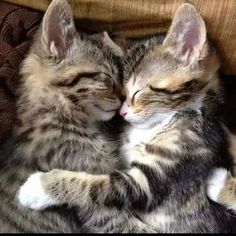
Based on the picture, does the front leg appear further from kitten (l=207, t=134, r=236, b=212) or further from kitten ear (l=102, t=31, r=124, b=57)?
kitten ear (l=102, t=31, r=124, b=57)

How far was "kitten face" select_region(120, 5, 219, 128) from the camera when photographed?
5.88 ft

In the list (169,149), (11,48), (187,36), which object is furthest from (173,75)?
(11,48)

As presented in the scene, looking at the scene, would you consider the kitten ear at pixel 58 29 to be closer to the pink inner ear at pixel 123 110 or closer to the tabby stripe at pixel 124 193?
the pink inner ear at pixel 123 110

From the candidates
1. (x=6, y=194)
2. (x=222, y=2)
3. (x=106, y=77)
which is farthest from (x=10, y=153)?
(x=222, y=2)

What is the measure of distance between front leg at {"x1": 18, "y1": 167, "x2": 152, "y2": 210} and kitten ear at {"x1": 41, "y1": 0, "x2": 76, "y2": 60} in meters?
0.38

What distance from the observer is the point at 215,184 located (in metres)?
1.85

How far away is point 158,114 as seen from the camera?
185 centimetres

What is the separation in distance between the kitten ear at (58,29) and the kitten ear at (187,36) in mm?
305

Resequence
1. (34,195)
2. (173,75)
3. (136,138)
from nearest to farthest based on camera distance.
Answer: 1. (34,195)
2. (173,75)
3. (136,138)

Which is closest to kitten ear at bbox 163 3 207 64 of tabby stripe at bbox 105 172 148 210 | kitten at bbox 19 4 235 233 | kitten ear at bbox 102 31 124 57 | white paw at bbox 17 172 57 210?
kitten at bbox 19 4 235 233

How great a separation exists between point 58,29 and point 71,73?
0.14m

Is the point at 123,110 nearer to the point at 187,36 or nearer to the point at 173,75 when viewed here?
the point at 173,75

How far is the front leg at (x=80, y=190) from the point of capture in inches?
67.4

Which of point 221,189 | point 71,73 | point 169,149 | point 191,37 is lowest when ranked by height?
point 221,189
